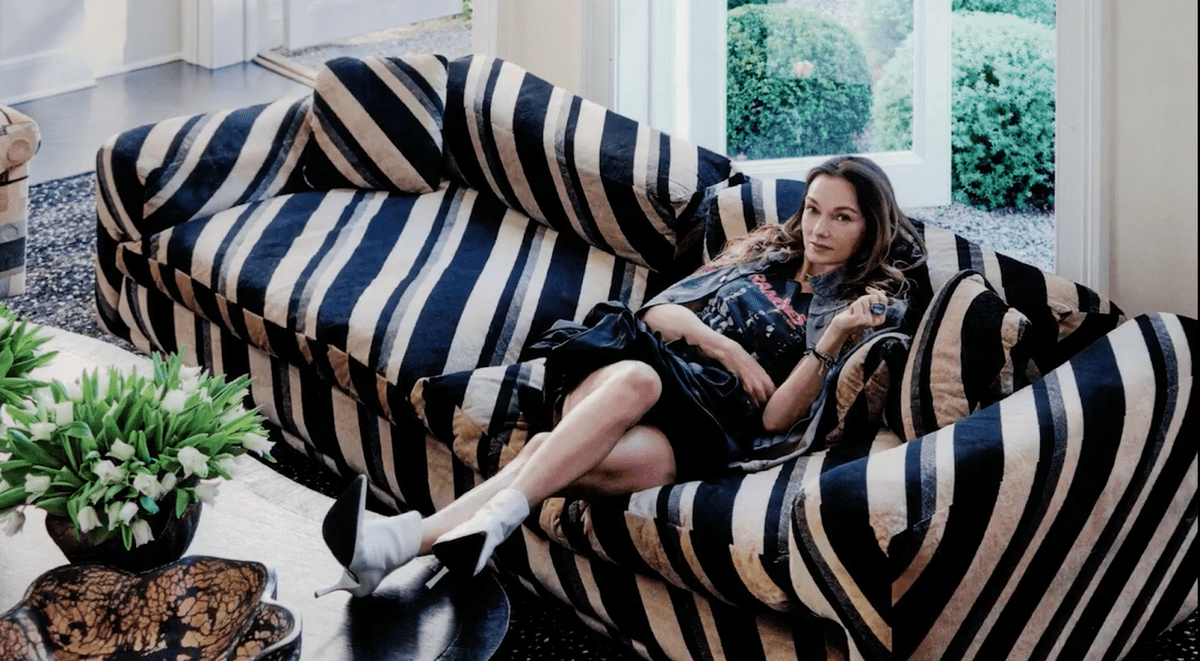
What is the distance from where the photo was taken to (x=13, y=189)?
3953 mm

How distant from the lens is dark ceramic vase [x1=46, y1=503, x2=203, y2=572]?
2055 millimetres

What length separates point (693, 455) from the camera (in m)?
2.67

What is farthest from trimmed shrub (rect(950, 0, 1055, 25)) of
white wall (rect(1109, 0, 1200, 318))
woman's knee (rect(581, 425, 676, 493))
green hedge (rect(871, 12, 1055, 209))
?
woman's knee (rect(581, 425, 676, 493))

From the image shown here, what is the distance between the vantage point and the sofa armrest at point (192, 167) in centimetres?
355

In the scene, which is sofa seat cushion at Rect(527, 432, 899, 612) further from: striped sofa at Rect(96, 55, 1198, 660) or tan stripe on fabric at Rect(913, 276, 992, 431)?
tan stripe on fabric at Rect(913, 276, 992, 431)

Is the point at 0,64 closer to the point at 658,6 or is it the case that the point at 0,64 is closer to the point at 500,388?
the point at 658,6

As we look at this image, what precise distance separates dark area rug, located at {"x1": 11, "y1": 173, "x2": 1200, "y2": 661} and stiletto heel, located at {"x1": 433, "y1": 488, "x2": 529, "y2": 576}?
354mm

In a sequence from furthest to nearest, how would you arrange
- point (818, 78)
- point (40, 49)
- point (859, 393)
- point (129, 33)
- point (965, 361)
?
point (129, 33) → point (40, 49) → point (818, 78) → point (859, 393) → point (965, 361)

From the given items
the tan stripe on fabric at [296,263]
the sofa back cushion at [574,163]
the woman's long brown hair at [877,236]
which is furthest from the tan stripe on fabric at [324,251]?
the woman's long brown hair at [877,236]

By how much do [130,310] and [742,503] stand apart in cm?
185

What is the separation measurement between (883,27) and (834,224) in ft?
3.95

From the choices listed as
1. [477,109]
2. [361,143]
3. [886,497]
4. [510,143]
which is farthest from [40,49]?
[886,497]

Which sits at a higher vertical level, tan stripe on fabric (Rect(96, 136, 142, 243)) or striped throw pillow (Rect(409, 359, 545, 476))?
tan stripe on fabric (Rect(96, 136, 142, 243))

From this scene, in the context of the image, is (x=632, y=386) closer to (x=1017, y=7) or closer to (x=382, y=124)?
(x=382, y=124)
